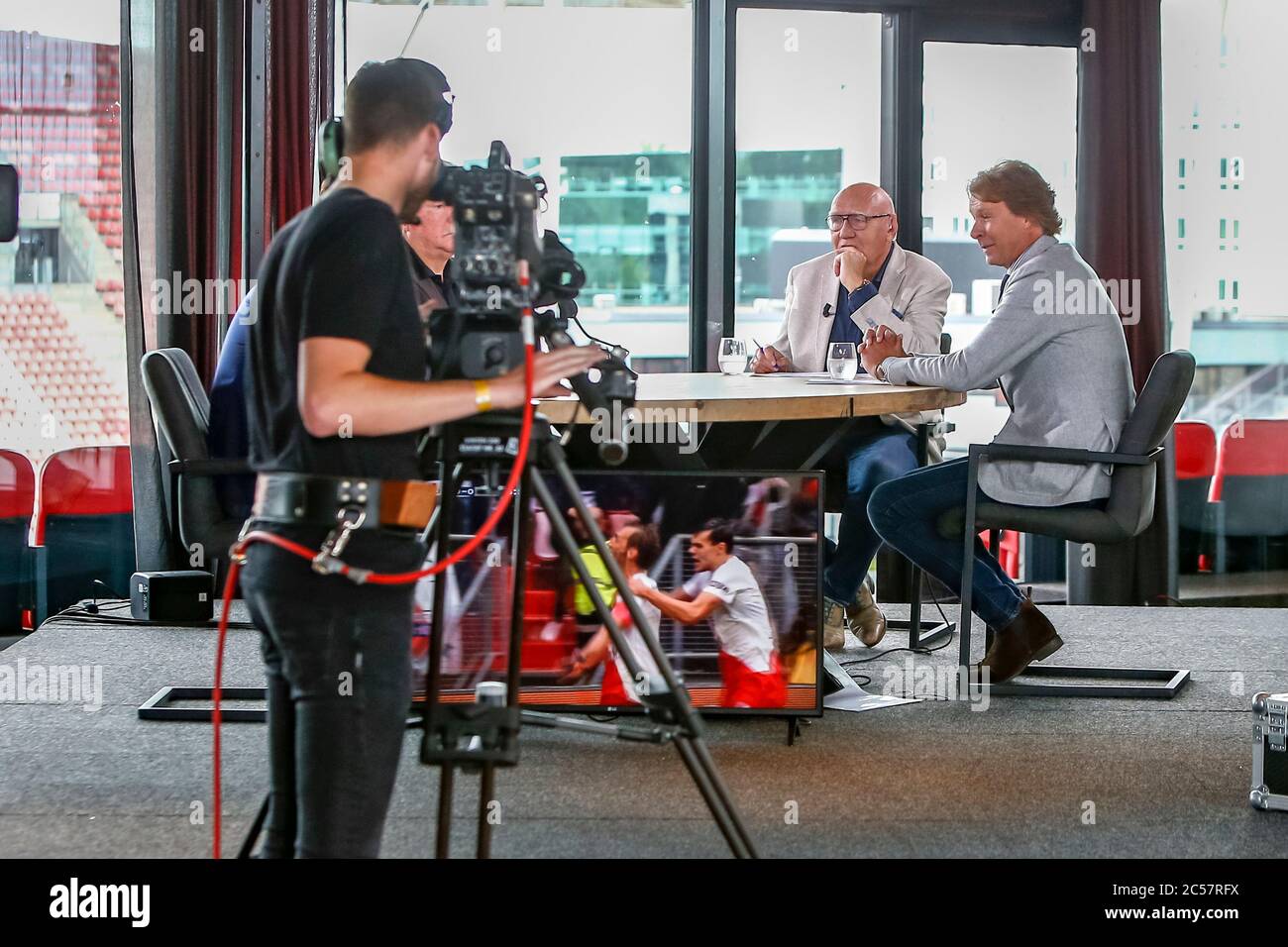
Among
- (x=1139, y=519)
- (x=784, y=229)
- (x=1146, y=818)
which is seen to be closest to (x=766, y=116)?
(x=784, y=229)

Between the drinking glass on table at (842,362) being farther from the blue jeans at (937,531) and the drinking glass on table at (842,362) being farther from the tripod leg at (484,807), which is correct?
the tripod leg at (484,807)

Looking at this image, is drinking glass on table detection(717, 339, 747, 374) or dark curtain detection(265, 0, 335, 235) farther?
dark curtain detection(265, 0, 335, 235)

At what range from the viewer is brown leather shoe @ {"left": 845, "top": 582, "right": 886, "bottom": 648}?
13.8 ft

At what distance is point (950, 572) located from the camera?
3.65 metres

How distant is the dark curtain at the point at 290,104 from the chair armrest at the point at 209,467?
1924 mm

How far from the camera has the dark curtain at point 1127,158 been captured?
5.23 m

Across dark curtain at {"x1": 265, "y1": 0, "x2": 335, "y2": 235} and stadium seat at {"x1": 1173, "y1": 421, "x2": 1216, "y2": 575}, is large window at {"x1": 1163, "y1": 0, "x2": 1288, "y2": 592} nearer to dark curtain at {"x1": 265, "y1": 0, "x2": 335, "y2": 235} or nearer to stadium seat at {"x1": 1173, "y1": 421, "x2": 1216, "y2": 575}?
stadium seat at {"x1": 1173, "y1": 421, "x2": 1216, "y2": 575}

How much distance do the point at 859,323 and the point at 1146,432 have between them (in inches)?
44.0

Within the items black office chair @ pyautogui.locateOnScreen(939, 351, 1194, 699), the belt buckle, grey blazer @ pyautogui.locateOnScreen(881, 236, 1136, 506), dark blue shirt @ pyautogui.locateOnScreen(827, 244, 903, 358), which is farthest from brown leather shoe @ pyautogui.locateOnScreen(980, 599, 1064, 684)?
the belt buckle

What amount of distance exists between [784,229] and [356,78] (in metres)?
3.67

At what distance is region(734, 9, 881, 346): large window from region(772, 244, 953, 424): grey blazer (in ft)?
2.70

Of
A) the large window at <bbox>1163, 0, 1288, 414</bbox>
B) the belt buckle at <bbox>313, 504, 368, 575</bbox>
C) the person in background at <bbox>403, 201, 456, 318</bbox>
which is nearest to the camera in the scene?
the belt buckle at <bbox>313, 504, 368, 575</bbox>

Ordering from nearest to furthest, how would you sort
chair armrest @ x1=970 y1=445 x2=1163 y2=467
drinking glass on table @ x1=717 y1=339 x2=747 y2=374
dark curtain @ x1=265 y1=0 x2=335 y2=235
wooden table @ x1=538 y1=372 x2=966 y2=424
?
wooden table @ x1=538 y1=372 x2=966 y2=424, chair armrest @ x1=970 y1=445 x2=1163 y2=467, drinking glass on table @ x1=717 y1=339 x2=747 y2=374, dark curtain @ x1=265 y1=0 x2=335 y2=235

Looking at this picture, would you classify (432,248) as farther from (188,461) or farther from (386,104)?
(386,104)
